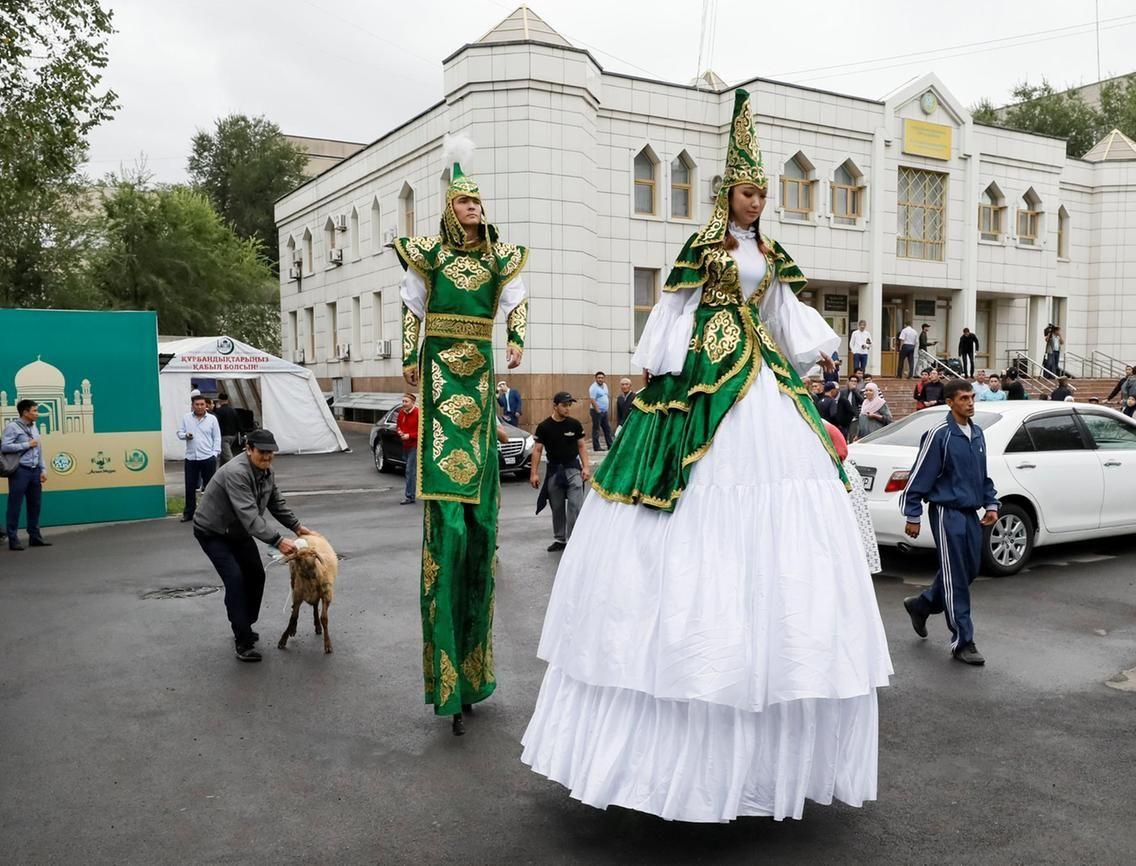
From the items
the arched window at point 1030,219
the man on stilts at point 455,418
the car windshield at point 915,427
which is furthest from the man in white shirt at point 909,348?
the man on stilts at point 455,418

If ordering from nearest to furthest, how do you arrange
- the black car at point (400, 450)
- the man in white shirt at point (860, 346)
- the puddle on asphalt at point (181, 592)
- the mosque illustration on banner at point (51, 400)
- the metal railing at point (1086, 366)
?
the puddle on asphalt at point (181, 592) < the mosque illustration on banner at point (51, 400) < the black car at point (400, 450) < the man in white shirt at point (860, 346) < the metal railing at point (1086, 366)

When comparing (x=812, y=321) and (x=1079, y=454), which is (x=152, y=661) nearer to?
(x=812, y=321)

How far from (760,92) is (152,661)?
2432cm

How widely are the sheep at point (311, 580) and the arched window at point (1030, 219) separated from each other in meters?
31.1

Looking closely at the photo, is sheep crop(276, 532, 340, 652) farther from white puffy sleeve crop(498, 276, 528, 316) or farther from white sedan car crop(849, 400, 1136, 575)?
white sedan car crop(849, 400, 1136, 575)

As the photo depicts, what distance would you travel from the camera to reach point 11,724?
5324mm

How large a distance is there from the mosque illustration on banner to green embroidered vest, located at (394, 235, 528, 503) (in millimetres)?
9919

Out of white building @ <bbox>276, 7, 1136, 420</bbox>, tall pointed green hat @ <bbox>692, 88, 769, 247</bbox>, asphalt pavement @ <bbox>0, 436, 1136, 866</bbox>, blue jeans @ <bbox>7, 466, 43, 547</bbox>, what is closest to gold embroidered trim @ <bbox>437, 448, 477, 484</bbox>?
asphalt pavement @ <bbox>0, 436, 1136, 866</bbox>

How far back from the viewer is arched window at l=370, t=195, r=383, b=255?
99.5 ft

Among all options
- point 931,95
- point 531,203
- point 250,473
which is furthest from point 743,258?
point 931,95

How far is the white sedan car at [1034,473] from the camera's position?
8.92m

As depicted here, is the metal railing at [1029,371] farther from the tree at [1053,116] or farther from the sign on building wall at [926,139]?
the tree at [1053,116]

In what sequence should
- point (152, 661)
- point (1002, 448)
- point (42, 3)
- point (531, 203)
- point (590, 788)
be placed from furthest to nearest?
point (531, 203), point (42, 3), point (1002, 448), point (152, 661), point (590, 788)

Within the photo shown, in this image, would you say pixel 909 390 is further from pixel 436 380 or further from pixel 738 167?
pixel 738 167
